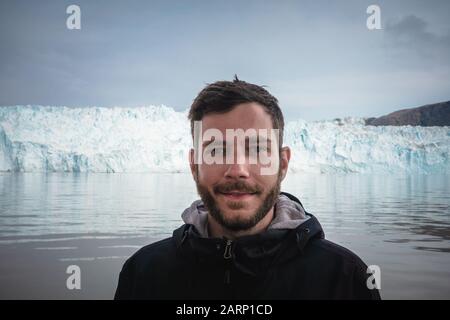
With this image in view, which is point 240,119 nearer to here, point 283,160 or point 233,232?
point 283,160

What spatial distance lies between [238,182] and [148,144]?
54.3 meters

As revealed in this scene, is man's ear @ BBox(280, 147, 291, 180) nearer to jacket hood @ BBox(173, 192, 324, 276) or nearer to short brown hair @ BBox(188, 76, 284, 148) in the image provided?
short brown hair @ BBox(188, 76, 284, 148)

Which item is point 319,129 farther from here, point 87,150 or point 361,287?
point 361,287

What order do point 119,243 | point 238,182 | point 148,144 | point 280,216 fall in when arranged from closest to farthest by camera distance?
point 238,182 → point 280,216 → point 119,243 → point 148,144

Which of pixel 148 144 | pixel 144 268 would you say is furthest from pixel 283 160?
pixel 148 144

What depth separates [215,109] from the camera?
5.82 ft

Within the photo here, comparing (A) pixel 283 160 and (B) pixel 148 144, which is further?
(B) pixel 148 144

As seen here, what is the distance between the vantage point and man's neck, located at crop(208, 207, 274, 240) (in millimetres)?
1768

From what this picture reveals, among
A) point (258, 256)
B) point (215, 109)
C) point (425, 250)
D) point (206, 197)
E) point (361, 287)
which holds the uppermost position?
point (215, 109)

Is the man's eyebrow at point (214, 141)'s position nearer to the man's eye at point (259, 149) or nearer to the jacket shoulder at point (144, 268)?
the man's eye at point (259, 149)

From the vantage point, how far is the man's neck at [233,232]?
1.77 meters

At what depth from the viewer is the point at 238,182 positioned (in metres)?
1.68
